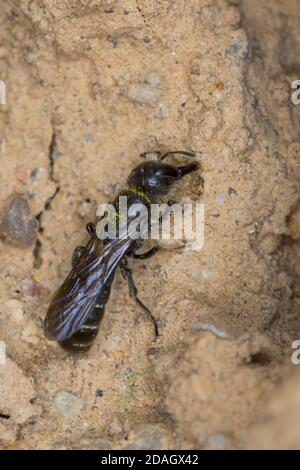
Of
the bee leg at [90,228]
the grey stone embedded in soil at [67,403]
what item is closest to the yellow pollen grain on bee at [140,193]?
the bee leg at [90,228]

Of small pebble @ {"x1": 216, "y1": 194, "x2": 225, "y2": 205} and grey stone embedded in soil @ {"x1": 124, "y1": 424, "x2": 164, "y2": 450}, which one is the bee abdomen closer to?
grey stone embedded in soil @ {"x1": 124, "y1": 424, "x2": 164, "y2": 450}

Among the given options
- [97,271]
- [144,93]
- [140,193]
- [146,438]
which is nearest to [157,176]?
[140,193]

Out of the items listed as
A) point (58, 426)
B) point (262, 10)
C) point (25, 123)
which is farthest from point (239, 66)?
point (58, 426)

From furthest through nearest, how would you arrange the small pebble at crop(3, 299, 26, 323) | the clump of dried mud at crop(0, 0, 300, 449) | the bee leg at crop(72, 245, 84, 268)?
1. the bee leg at crop(72, 245, 84, 268)
2. the small pebble at crop(3, 299, 26, 323)
3. the clump of dried mud at crop(0, 0, 300, 449)

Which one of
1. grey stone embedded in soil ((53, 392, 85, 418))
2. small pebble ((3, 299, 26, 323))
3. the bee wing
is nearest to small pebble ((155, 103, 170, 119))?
the bee wing

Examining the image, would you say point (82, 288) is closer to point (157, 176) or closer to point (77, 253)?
point (77, 253)

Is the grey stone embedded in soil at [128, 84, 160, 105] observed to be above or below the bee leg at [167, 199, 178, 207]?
above

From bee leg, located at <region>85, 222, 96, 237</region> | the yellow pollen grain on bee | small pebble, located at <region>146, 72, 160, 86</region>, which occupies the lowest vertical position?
bee leg, located at <region>85, 222, 96, 237</region>
